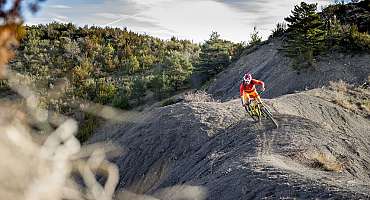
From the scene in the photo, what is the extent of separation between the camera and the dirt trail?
36.3ft

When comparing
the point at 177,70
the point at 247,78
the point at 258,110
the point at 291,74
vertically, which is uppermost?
the point at 247,78

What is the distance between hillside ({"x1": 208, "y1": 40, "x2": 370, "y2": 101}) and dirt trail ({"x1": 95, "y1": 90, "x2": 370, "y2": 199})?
3.65 meters

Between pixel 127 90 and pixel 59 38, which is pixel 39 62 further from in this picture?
pixel 127 90

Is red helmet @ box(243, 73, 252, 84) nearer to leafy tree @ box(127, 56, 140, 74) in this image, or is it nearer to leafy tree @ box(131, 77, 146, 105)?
leafy tree @ box(131, 77, 146, 105)

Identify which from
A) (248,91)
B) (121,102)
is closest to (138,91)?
(121,102)

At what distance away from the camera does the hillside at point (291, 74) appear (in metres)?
26.6

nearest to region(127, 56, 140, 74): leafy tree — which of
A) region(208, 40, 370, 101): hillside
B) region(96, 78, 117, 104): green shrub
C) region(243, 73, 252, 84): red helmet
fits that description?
region(96, 78, 117, 104): green shrub

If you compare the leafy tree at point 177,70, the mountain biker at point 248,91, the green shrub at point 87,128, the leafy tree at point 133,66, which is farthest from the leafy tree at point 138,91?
the mountain biker at point 248,91

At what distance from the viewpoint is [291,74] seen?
28016mm

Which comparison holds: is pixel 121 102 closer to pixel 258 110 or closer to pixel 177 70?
pixel 177 70

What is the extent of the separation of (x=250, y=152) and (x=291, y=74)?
47.6 ft

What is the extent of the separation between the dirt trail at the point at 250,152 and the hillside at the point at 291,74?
3.65 metres

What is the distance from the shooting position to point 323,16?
35.9m

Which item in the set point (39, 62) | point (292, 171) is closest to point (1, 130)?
point (292, 171)
